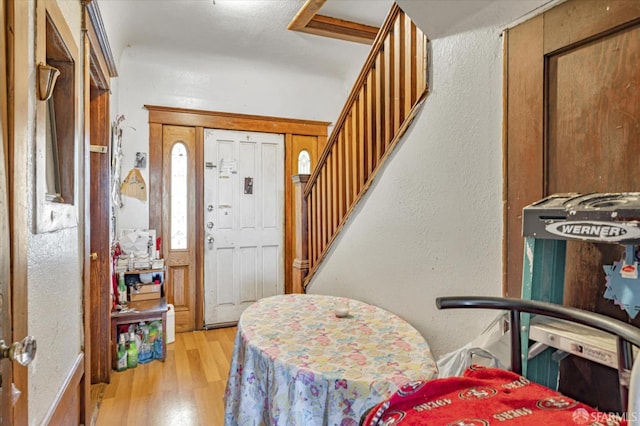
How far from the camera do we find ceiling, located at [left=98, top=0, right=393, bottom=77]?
9.14ft

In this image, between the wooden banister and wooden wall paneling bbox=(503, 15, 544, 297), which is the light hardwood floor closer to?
the wooden banister

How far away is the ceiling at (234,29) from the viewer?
2.79 meters

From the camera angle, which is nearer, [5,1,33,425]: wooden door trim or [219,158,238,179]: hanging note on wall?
[5,1,33,425]: wooden door trim

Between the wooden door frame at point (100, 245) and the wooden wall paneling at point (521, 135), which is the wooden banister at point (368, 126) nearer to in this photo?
the wooden wall paneling at point (521, 135)

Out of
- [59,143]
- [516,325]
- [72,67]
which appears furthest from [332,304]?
[72,67]

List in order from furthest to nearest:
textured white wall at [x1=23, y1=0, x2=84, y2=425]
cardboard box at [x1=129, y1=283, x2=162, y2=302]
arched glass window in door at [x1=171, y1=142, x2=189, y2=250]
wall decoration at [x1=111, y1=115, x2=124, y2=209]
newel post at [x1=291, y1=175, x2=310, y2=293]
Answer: arched glass window in door at [x1=171, y1=142, x2=189, y2=250] < cardboard box at [x1=129, y1=283, x2=162, y2=302] < wall decoration at [x1=111, y1=115, x2=124, y2=209] < newel post at [x1=291, y1=175, x2=310, y2=293] < textured white wall at [x1=23, y1=0, x2=84, y2=425]

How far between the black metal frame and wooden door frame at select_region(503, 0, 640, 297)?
0.32m

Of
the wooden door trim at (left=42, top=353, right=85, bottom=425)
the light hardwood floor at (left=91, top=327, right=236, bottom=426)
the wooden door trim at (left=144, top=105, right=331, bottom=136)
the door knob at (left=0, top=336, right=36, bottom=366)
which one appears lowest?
the light hardwood floor at (left=91, top=327, right=236, bottom=426)

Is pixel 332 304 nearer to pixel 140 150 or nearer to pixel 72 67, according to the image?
pixel 72 67

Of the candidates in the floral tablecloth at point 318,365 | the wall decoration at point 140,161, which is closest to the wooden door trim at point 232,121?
the wall decoration at point 140,161

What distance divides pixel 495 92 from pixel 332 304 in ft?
4.05

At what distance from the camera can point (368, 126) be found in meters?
2.07

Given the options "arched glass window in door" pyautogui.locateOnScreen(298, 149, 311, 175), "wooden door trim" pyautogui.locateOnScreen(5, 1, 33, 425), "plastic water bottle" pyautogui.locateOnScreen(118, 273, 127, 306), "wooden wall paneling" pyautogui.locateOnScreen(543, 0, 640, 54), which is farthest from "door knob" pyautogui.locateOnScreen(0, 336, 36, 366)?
"arched glass window in door" pyautogui.locateOnScreen(298, 149, 311, 175)

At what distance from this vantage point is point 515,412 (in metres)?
0.78
